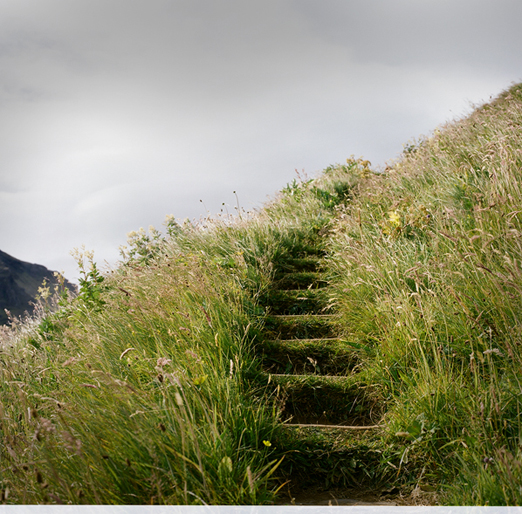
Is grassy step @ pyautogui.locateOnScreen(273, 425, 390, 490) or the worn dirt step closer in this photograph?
grassy step @ pyautogui.locateOnScreen(273, 425, 390, 490)

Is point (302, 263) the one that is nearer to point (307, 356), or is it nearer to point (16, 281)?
point (307, 356)

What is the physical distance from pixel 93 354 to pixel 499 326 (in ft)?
A: 11.9

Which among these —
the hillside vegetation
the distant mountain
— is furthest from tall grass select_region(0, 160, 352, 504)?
the distant mountain

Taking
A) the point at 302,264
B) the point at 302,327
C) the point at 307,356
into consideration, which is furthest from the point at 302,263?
the point at 307,356

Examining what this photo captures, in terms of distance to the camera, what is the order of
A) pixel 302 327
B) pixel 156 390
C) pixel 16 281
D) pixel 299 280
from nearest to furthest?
pixel 156 390 → pixel 302 327 → pixel 299 280 → pixel 16 281

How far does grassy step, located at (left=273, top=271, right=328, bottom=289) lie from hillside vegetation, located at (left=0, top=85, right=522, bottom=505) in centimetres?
15

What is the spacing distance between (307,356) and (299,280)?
2.00m

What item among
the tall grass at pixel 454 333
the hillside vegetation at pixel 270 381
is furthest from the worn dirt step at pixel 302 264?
the tall grass at pixel 454 333

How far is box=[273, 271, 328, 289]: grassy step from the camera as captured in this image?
6.09 meters

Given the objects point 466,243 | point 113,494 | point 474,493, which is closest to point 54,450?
point 113,494

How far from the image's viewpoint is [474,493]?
215cm

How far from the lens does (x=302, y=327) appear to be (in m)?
4.94

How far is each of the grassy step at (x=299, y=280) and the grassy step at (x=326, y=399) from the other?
2.33 m

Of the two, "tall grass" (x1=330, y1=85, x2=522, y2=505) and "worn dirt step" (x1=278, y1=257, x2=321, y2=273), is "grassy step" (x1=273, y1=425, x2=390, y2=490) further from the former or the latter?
"worn dirt step" (x1=278, y1=257, x2=321, y2=273)
